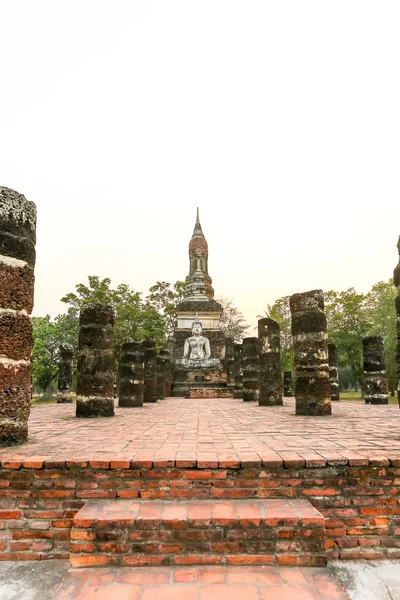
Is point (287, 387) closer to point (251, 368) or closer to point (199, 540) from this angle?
point (251, 368)

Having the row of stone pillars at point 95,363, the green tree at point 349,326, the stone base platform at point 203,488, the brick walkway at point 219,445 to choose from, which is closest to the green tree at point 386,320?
the green tree at point 349,326

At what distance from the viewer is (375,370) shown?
1296 cm

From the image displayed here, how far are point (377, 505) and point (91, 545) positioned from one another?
2159 millimetres

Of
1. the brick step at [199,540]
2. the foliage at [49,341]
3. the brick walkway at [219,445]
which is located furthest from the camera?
the foliage at [49,341]

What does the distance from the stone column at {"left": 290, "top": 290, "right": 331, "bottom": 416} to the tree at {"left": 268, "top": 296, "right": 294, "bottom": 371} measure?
2362 centimetres

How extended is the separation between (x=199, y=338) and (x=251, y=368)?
957cm

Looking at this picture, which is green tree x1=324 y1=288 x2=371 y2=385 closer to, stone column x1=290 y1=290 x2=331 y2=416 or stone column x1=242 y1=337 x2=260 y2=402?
stone column x1=242 y1=337 x2=260 y2=402

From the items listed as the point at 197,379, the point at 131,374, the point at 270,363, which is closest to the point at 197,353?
the point at 197,379

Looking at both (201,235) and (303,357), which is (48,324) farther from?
(303,357)

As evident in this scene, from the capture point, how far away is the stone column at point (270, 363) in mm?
11055

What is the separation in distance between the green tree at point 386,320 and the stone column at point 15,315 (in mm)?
21830

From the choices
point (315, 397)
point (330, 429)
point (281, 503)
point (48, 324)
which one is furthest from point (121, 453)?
point (48, 324)

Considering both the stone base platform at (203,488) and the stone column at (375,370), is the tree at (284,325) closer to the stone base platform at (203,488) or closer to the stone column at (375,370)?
the stone column at (375,370)

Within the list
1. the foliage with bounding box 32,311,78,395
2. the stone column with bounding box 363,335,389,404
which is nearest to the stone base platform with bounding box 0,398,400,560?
the stone column with bounding box 363,335,389,404
